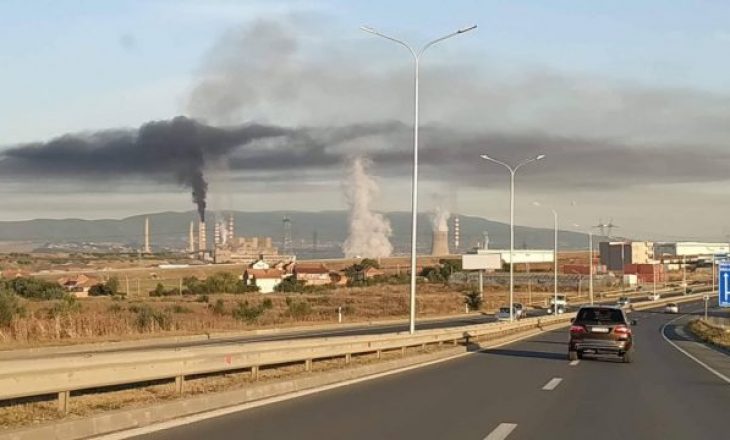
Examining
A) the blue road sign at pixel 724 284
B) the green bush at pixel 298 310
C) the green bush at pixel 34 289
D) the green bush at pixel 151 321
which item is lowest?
the green bush at pixel 298 310

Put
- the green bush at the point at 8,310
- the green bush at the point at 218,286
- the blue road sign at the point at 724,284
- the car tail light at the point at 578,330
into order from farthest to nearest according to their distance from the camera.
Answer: the green bush at the point at 218,286 < the blue road sign at the point at 724,284 < the green bush at the point at 8,310 < the car tail light at the point at 578,330

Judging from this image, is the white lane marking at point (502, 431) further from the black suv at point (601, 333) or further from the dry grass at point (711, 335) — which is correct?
the dry grass at point (711, 335)

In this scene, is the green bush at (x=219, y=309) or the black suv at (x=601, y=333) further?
the green bush at (x=219, y=309)

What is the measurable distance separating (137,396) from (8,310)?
32232mm

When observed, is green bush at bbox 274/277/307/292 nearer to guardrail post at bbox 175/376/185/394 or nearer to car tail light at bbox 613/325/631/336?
car tail light at bbox 613/325/631/336

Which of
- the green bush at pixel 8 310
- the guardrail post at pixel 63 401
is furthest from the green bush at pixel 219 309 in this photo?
the guardrail post at pixel 63 401

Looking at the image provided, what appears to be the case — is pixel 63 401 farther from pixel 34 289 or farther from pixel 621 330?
pixel 34 289

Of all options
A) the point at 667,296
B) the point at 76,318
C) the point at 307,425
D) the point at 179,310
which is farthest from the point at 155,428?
the point at 667,296

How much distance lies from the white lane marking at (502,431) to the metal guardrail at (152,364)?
5.38 m

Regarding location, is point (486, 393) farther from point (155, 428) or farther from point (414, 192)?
point (414, 192)

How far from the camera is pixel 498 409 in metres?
15.5

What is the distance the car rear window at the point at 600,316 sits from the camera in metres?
→ 29.5

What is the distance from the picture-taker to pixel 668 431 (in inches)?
520

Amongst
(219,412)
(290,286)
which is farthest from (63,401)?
(290,286)
